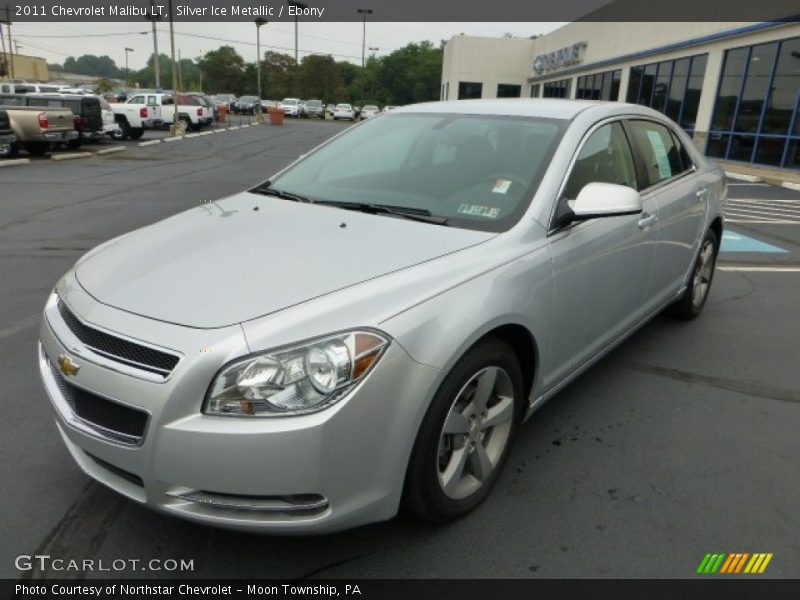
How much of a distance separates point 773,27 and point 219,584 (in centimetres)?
1950

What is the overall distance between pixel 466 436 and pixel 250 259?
1.10 metres

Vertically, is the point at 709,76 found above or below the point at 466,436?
above

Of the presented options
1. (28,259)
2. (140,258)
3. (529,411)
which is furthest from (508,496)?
(28,259)

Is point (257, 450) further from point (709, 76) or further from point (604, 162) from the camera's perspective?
point (709, 76)

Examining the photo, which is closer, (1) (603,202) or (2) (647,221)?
(1) (603,202)

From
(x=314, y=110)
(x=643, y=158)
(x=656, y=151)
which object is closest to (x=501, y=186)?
(x=643, y=158)

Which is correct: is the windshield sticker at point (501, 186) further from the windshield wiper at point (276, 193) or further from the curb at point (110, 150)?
the curb at point (110, 150)

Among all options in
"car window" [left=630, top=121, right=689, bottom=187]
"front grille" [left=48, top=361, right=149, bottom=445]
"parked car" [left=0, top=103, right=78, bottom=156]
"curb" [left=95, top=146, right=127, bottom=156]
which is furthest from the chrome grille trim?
"curb" [left=95, top=146, right=127, bottom=156]

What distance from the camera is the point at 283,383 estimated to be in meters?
1.93

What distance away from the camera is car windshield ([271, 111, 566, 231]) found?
2887 mm

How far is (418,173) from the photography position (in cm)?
321

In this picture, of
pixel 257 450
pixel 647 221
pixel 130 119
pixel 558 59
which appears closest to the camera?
pixel 257 450

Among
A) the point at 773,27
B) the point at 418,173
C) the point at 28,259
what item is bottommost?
the point at 28,259

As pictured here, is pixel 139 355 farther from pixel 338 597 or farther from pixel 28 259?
pixel 28 259
